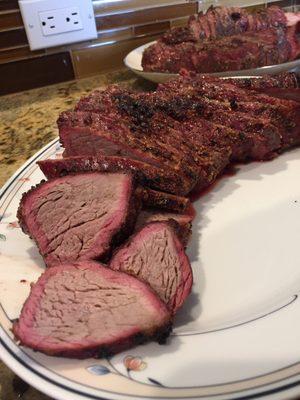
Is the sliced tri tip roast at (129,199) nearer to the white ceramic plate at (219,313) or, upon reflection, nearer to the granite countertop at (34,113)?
the white ceramic plate at (219,313)

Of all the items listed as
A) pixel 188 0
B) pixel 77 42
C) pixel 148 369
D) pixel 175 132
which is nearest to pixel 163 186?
pixel 175 132

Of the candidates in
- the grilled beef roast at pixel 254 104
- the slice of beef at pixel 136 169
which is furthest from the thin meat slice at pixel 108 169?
the grilled beef roast at pixel 254 104

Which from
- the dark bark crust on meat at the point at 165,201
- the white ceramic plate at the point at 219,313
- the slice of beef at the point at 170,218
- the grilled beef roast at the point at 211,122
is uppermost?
the grilled beef roast at the point at 211,122

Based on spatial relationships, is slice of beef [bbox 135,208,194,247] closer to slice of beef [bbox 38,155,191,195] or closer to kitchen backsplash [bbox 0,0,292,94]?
slice of beef [bbox 38,155,191,195]

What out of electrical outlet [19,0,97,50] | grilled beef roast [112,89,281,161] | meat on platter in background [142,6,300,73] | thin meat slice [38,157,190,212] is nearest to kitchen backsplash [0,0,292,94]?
electrical outlet [19,0,97,50]

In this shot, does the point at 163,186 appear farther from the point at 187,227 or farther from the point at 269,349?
the point at 269,349

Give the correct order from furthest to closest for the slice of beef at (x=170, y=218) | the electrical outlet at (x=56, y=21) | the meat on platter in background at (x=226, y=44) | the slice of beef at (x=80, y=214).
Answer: the electrical outlet at (x=56, y=21) → the meat on platter in background at (x=226, y=44) → the slice of beef at (x=170, y=218) → the slice of beef at (x=80, y=214)

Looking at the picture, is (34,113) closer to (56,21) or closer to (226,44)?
(56,21)
